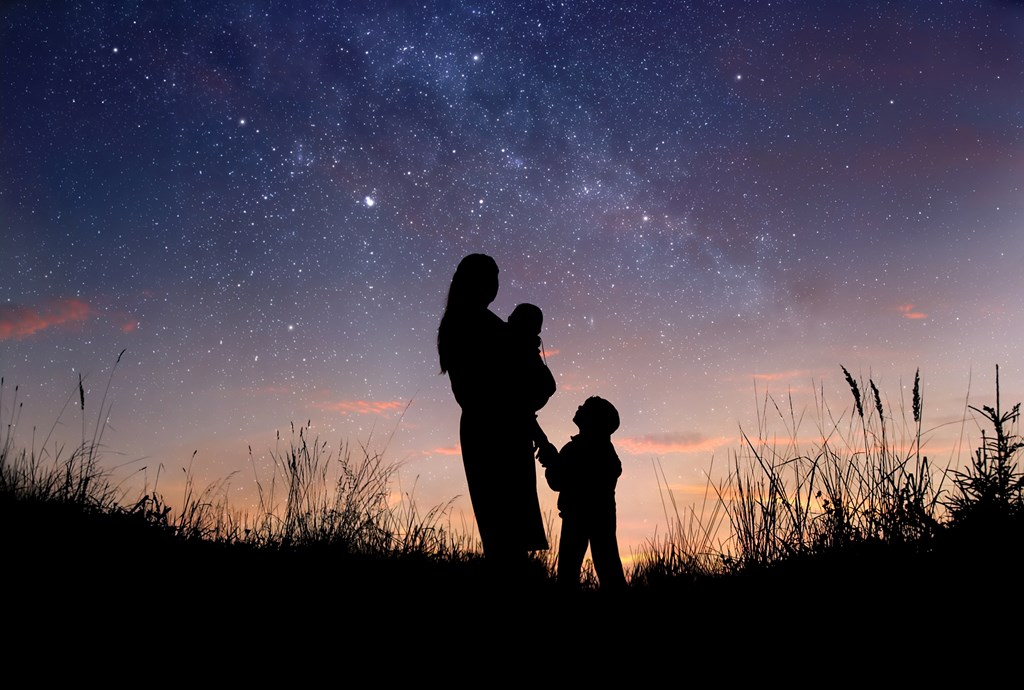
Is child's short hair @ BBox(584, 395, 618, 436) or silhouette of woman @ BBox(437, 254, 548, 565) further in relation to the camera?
child's short hair @ BBox(584, 395, 618, 436)

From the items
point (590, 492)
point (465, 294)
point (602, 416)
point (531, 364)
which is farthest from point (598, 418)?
point (465, 294)

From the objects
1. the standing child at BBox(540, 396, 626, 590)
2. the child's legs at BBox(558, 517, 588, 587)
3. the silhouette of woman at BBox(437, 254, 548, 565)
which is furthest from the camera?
the child's legs at BBox(558, 517, 588, 587)

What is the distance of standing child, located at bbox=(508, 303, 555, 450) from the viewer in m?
3.82

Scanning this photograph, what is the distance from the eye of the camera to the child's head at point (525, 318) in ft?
12.9

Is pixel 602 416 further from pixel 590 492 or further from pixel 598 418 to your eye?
pixel 590 492

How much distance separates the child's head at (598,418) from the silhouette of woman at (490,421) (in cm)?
55

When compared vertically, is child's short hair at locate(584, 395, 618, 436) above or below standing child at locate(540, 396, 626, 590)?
above

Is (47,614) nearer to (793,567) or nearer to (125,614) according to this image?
(125,614)

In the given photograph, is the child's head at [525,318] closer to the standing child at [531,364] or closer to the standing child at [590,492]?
the standing child at [531,364]

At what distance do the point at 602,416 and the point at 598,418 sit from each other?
3 centimetres

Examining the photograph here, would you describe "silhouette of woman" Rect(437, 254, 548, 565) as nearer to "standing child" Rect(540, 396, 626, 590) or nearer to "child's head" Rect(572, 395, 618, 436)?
"standing child" Rect(540, 396, 626, 590)

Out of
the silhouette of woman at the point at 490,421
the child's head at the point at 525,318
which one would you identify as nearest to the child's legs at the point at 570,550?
the silhouette of woman at the point at 490,421

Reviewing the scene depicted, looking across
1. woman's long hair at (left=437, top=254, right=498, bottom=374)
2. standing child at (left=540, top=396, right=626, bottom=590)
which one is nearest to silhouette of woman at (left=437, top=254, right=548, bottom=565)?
woman's long hair at (left=437, top=254, right=498, bottom=374)

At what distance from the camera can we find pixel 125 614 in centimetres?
344
